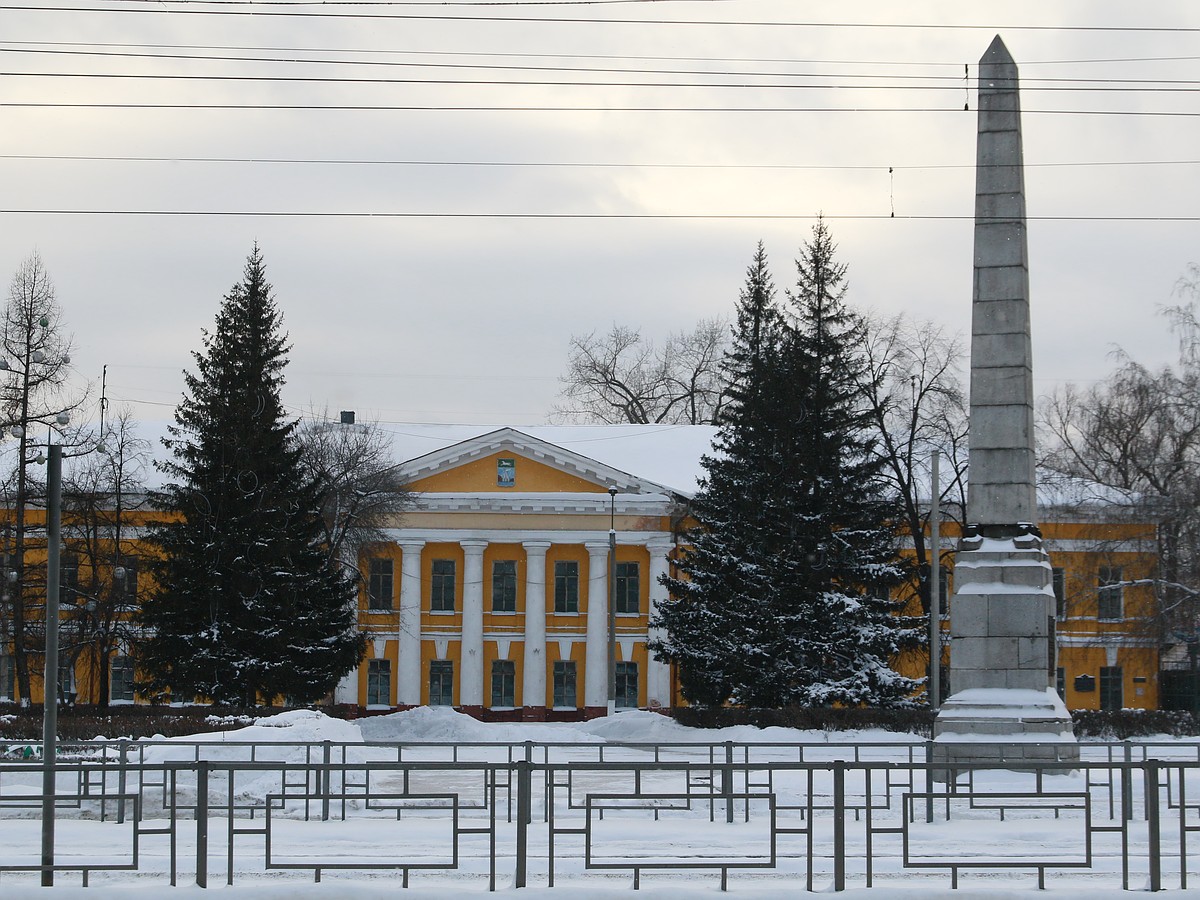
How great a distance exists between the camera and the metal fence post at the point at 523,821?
10984mm

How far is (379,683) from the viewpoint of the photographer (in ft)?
168

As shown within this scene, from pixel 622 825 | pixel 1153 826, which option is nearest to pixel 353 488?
pixel 622 825

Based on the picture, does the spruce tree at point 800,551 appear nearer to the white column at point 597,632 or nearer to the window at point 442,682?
the white column at point 597,632

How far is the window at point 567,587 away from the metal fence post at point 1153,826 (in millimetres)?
40469

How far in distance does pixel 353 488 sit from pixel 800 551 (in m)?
14.2

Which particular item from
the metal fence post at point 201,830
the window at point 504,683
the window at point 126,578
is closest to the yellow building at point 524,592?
the window at point 504,683

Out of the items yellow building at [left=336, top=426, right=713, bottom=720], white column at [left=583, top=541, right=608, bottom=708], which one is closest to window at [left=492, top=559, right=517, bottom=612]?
yellow building at [left=336, top=426, right=713, bottom=720]

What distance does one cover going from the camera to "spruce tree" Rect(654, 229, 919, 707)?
1443 inches

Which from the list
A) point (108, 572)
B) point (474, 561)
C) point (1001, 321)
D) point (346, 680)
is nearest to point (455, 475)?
point (474, 561)

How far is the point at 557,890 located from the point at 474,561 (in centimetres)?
4058

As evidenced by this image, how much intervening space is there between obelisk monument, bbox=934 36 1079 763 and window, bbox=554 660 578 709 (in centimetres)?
3128

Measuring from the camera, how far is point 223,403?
126ft

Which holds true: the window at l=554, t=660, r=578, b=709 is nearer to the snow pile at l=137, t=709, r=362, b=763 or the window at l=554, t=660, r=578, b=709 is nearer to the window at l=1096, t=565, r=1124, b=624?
the window at l=1096, t=565, r=1124, b=624

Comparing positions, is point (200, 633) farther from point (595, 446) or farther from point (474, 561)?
point (595, 446)
